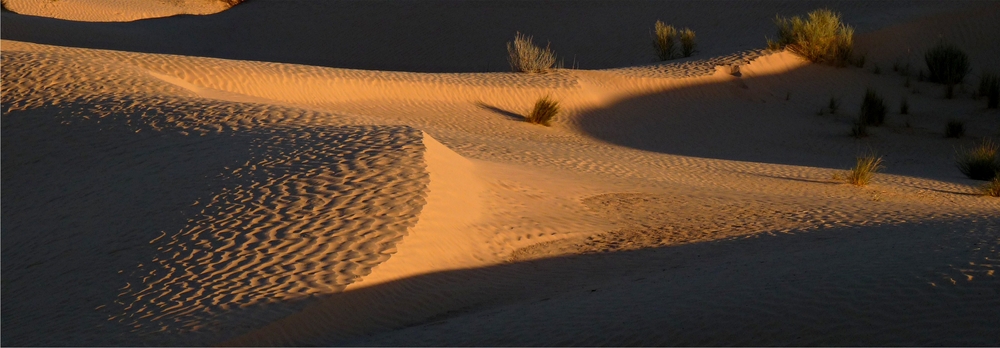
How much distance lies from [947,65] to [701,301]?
669 inches

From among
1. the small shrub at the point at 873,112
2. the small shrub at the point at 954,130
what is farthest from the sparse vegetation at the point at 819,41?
the small shrub at the point at 954,130

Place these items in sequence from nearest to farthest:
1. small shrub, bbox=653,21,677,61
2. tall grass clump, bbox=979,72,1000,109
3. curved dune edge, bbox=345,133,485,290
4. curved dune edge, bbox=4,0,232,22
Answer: curved dune edge, bbox=345,133,485,290 → tall grass clump, bbox=979,72,1000,109 → small shrub, bbox=653,21,677,61 → curved dune edge, bbox=4,0,232,22

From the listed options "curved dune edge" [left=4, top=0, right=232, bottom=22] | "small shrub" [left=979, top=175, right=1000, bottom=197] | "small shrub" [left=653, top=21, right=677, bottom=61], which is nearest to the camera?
Result: "small shrub" [left=979, top=175, right=1000, bottom=197]

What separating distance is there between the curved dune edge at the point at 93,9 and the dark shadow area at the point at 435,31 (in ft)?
13.6

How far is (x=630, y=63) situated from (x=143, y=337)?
800 inches

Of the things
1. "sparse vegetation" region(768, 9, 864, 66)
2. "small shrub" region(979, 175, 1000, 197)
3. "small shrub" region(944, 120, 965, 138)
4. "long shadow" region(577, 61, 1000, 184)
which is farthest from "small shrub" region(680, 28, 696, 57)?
"small shrub" region(979, 175, 1000, 197)

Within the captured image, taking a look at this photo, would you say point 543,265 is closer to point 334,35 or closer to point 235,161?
point 235,161

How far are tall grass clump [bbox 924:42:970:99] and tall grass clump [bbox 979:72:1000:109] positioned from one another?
1.55ft

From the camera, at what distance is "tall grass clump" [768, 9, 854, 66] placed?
20.5 m

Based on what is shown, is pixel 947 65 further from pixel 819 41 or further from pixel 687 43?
pixel 687 43

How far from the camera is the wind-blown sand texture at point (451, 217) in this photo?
5586mm

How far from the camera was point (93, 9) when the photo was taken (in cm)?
3838

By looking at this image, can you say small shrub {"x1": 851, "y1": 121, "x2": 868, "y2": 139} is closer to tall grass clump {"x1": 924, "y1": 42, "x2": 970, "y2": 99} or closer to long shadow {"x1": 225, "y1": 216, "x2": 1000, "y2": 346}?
tall grass clump {"x1": 924, "y1": 42, "x2": 970, "y2": 99}

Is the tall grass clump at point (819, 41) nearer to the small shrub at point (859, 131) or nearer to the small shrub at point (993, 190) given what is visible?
the small shrub at point (859, 131)
